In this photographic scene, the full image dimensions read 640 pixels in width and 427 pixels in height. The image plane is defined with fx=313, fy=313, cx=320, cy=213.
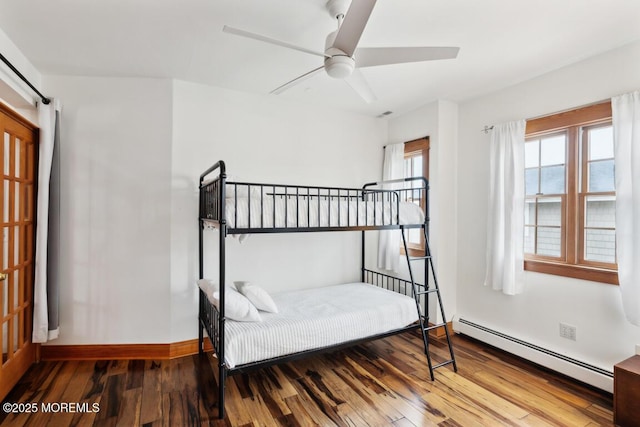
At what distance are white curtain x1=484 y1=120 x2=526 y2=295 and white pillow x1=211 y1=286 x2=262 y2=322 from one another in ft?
7.42

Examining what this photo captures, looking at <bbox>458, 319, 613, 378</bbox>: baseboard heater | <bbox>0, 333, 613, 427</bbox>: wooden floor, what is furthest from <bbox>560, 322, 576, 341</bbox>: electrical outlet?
<bbox>0, 333, 613, 427</bbox>: wooden floor

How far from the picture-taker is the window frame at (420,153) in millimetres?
3570

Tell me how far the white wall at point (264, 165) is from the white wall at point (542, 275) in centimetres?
119

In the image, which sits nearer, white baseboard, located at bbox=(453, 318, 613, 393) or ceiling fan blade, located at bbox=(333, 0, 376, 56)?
ceiling fan blade, located at bbox=(333, 0, 376, 56)

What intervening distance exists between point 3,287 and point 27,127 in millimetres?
1263

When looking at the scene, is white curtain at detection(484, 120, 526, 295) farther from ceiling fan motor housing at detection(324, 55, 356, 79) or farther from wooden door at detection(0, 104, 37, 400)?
wooden door at detection(0, 104, 37, 400)

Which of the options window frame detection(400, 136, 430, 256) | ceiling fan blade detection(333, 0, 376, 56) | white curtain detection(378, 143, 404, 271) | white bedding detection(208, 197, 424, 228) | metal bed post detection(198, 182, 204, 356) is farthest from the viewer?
white curtain detection(378, 143, 404, 271)

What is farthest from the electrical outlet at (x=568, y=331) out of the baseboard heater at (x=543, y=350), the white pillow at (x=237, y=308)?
the white pillow at (x=237, y=308)

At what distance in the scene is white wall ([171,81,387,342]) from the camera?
2.97 meters

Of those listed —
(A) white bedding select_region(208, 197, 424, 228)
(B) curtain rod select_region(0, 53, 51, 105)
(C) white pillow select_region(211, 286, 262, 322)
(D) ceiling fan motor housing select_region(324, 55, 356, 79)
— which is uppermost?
(B) curtain rod select_region(0, 53, 51, 105)

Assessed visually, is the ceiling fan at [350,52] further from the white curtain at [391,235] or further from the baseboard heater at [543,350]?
the baseboard heater at [543,350]

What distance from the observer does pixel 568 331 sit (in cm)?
258

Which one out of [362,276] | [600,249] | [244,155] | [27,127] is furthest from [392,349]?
[27,127]

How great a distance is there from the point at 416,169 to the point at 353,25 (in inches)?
99.3
